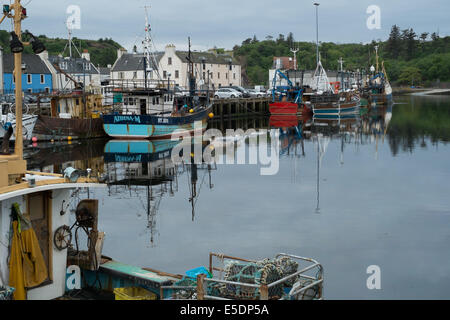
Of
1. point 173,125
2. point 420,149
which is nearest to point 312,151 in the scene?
point 420,149

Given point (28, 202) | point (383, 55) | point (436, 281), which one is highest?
point (383, 55)

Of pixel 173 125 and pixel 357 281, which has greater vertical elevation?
pixel 173 125

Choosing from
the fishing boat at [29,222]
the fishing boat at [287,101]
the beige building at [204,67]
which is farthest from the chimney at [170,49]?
the fishing boat at [29,222]

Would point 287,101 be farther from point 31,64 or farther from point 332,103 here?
point 31,64

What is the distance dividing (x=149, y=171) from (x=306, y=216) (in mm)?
10604

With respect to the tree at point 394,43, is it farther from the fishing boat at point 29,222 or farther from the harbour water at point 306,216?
the fishing boat at point 29,222

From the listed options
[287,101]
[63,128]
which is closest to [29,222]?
[63,128]

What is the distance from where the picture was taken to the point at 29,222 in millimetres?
9133

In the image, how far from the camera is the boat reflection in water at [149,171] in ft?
68.1

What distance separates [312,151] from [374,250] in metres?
20.3

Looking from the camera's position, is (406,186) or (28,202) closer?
(28,202)

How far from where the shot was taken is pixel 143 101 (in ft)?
131

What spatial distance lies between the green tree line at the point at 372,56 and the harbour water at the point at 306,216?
3520 inches

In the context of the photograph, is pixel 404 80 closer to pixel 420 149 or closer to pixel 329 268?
pixel 420 149
